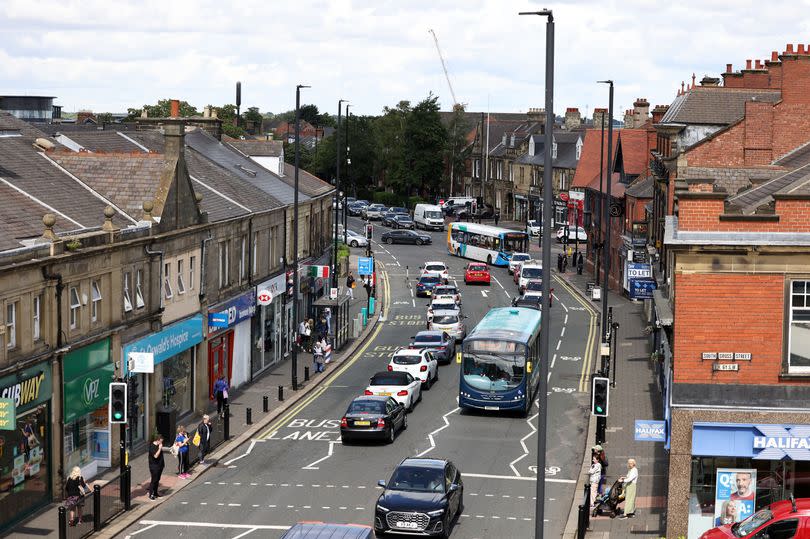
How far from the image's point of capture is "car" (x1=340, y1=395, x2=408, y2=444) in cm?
3862

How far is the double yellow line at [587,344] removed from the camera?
5171 cm

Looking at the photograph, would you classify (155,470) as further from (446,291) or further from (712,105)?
(446,291)

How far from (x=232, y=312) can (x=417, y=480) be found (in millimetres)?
20502

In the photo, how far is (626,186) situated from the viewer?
84438 millimetres

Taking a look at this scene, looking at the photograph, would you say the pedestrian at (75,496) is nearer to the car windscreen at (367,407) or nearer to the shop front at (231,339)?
→ the car windscreen at (367,407)

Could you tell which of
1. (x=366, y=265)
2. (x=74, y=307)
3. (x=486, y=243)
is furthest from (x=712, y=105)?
(x=486, y=243)

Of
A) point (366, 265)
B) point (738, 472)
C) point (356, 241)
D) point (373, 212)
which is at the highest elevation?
point (373, 212)

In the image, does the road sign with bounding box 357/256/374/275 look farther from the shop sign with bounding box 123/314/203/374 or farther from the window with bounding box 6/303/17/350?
the window with bounding box 6/303/17/350

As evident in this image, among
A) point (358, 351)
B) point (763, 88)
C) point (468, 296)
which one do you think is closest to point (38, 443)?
point (358, 351)

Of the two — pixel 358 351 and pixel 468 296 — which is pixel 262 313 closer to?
pixel 358 351

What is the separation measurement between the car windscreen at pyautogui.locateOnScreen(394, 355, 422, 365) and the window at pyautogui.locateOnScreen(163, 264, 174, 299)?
10932 millimetres

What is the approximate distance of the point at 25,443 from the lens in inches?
1214

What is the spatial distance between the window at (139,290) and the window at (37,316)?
21.9ft

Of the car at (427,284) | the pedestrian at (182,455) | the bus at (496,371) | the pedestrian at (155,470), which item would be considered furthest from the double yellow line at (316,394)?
the pedestrian at (155,470)
